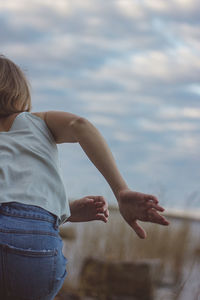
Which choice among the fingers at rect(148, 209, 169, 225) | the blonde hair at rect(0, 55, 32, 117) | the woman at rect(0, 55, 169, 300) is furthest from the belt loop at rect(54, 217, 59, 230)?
the blonde hair at rect(0, 55, 32, 117)

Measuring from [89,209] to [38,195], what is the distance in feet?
1.26

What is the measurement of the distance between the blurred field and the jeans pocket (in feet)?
13.3

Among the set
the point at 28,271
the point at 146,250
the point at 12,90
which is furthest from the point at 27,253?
the point at 146,250

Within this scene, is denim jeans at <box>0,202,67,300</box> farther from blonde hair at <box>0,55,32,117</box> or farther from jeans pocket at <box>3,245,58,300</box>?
blonde hair at <box>0,55,32,117</box>

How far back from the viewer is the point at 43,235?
1.49 m

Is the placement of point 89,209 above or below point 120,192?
below

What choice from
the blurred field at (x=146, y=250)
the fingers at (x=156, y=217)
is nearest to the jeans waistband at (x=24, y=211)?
the fingers at (x=156, y=217)

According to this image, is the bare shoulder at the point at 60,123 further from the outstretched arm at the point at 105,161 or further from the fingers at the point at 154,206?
the fingers at the point at 154,206

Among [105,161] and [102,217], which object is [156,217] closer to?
[105,161]

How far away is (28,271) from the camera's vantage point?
4.86 feet

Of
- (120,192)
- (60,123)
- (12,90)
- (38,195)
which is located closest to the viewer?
(120,192)

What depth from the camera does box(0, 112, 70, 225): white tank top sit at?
156 centimetres

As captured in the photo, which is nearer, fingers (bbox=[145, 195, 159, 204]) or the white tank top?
fingers (bbox=[145, 195, 159, 204])

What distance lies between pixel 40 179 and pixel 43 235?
194 millimetres
